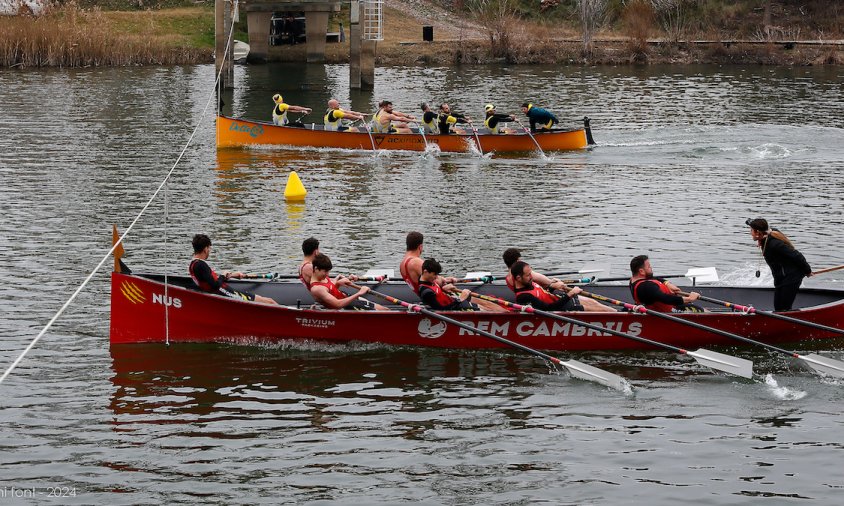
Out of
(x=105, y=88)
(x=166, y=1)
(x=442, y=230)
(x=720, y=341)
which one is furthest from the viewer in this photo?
(x=166, y=1)

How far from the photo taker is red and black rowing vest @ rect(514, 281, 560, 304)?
17156 millimetres

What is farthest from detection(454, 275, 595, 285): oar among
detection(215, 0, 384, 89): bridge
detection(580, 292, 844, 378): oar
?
detection(215, 0, 384, 89): bridge

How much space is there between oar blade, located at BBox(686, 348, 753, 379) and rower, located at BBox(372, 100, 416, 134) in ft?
60.9

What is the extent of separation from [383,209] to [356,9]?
72.8ft

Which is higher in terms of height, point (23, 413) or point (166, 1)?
point (166, 1)

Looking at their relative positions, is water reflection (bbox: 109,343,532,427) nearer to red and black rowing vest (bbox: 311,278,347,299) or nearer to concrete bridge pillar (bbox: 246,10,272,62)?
red and black rowing vest (bbox: 311,278,347,299)

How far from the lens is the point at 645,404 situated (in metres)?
15.4

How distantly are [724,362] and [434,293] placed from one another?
13.9 feet

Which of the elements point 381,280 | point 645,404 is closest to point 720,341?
point 645,404

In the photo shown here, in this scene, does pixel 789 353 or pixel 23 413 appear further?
pixel 789 353

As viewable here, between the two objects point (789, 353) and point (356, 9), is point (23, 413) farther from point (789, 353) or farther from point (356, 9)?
point (356, 9)

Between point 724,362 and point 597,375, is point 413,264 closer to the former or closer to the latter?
point 597,375

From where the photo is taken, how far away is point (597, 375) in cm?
1584

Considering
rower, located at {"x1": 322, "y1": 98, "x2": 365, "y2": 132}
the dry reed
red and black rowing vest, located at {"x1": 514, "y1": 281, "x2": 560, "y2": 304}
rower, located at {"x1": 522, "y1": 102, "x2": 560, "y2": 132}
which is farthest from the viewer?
the dry reed
